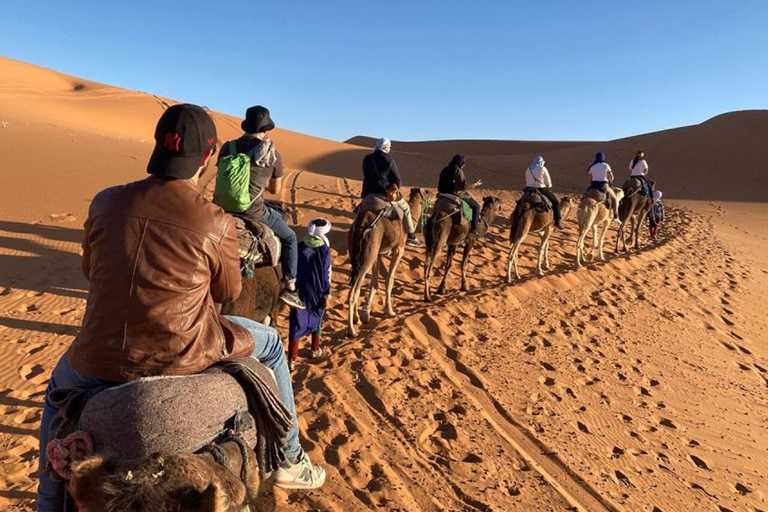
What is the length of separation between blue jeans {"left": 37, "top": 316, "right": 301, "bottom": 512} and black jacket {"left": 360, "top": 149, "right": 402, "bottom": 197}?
5384 mm

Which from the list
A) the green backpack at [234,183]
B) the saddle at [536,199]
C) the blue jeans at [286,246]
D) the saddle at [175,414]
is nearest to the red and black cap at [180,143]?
the saddle at [175,414]

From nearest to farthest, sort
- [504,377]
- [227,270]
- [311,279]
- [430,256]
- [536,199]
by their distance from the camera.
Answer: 1. [227,270]
2. [311,279]
3. [504,377]
4. [430,256]
5. [536,199]

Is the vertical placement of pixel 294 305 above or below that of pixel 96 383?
below

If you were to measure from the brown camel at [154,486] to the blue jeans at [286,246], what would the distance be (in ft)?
13.8

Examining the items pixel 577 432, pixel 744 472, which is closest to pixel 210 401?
pixel 577 432

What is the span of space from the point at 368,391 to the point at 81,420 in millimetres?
4104

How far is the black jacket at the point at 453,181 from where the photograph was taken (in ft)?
32.0

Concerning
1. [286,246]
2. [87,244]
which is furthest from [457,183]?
[87,244]

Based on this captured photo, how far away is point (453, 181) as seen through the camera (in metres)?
9.82

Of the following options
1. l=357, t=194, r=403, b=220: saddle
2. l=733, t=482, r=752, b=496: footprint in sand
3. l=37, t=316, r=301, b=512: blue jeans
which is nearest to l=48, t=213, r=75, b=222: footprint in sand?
l=357, t=194, r=403, b=220: saddle

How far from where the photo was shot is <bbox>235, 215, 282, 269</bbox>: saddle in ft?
16.4

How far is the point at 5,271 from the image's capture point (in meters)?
8.98

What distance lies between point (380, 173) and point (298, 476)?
18.7 feet

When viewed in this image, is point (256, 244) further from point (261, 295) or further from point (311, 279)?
point (311, 279)
